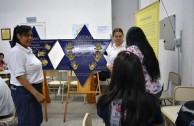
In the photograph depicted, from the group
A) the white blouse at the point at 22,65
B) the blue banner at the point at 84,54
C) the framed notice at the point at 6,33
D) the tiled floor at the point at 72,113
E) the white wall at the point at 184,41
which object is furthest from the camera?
the framed notice at the point at 6,33

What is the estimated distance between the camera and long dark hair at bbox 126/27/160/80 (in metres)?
2.17

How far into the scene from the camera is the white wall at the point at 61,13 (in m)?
6.12

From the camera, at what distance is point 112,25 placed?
21.0 ft

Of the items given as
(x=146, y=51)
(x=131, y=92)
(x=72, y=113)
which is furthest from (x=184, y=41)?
(x=72, y=113)

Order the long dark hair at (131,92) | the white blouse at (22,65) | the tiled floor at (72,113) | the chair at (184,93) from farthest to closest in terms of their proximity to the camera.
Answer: the tiled floor at (72,113)
the chair at (184,93)
the white blouse at (22,65)
the long dark hair at (131,92)

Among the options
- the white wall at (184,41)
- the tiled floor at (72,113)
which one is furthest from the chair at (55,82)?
the white wall at (184,41)

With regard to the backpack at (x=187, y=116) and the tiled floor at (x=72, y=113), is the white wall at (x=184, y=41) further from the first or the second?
the tiled floor at (x=72, y=113)

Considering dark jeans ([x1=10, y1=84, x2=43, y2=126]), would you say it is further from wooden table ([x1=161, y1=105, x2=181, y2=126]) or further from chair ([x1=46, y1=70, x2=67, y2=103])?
chair ([x1=46, y1=70, x2=67, y2=103])

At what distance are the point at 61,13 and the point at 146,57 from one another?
456cm

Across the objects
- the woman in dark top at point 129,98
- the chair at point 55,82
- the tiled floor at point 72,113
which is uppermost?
the woman in dark top at point 129,98

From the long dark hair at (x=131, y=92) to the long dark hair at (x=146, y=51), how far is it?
932mm

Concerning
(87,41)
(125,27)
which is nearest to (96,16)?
(125,27)

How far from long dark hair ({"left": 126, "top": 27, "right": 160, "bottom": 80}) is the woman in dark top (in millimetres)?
914

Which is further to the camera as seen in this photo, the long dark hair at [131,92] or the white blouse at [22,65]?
the white blouse at [22,65]
